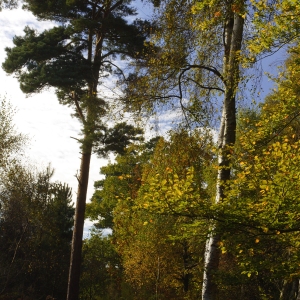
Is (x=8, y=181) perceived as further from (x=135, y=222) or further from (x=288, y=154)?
(x=288, y=154)

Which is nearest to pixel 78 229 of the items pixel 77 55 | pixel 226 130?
pixel 77 55

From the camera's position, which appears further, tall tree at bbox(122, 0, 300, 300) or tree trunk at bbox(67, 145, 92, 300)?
tree trunk at bbox(67, 145, 92, 300)

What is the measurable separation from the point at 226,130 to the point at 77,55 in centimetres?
905

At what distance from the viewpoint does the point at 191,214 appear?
652 centimetres

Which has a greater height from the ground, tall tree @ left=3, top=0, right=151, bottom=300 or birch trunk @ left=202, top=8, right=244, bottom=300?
tall tree @ left=3, top=0, right=151, bottom=300

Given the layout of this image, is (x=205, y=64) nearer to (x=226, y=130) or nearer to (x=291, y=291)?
(x=226, y=130)

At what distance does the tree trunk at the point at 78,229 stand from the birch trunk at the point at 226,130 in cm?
795

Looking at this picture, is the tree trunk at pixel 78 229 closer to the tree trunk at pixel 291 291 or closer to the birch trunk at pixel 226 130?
Result: the tree trunk at pixel 291 291

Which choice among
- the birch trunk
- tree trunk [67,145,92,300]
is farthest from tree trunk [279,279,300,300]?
→ the birch trunk

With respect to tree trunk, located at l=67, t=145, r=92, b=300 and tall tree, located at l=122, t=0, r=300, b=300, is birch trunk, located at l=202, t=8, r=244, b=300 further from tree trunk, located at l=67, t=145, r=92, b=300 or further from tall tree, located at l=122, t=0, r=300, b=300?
tree trunk, located at l=67, t=145, r=92, b=300

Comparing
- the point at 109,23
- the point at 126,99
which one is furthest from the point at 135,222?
the point at 126,99

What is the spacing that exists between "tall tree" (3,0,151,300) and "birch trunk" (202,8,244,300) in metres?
6.51

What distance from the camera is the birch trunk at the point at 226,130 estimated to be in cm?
730

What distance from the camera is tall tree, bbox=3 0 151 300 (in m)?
14.6
